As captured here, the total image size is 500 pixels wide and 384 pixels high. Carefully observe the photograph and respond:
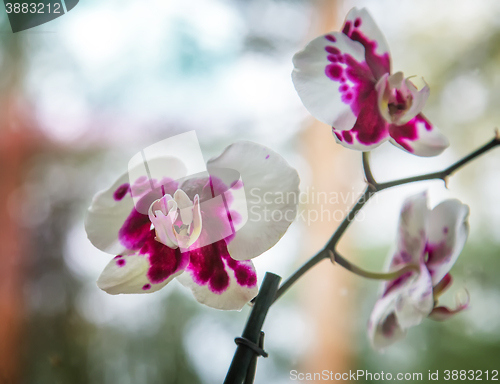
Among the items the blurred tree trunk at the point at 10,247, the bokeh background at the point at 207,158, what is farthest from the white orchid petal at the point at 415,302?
the blurred tree trunk at the point at 10,247

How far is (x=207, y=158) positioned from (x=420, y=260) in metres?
0.51

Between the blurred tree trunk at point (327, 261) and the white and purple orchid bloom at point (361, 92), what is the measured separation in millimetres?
521

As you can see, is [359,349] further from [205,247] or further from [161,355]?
[205,247]

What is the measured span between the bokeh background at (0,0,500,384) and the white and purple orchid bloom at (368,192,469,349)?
37 centimetres

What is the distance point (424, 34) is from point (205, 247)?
80 cm

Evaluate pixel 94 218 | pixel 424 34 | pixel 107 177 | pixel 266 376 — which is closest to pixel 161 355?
pixel 266 376

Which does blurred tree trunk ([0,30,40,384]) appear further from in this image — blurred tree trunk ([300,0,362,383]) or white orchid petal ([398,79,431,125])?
white orchid petal ([398,79,431,125])

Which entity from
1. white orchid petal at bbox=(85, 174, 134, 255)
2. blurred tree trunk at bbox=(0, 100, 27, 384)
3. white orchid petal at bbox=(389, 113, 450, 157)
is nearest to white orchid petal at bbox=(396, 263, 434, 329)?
white orchid petal at bbox=(389, 113, 450, 157)

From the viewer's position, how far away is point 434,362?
0.73 m

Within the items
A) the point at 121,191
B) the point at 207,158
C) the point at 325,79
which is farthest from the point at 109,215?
the point at 207,158

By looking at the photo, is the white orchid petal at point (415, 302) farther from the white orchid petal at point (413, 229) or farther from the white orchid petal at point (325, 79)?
the white orchid petal at point (325, 79)

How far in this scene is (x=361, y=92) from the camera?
302 millimetres

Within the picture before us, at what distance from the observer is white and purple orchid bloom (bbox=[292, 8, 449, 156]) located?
0.94 feet

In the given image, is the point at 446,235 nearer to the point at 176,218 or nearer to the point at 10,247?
the point at 176,218
